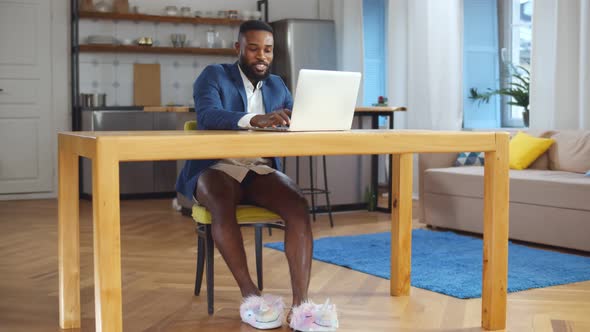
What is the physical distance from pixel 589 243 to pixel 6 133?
514 cm

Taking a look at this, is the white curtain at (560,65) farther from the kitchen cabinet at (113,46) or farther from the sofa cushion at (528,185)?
the kitchen cabinet at (113,46)

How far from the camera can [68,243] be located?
9.59 ft

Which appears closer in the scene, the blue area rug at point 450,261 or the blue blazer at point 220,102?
the blue blazer at point 220,102

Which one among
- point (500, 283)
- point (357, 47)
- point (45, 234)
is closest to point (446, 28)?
point (357, 47)

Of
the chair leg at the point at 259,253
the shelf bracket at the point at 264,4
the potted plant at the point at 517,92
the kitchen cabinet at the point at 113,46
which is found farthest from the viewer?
the shelf bracket at the point at 264,4

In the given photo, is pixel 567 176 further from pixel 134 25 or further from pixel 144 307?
pixel 134 25

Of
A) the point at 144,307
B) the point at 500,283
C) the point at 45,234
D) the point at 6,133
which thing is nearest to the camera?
the point at 500,283

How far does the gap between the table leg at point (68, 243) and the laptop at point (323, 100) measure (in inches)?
31.0

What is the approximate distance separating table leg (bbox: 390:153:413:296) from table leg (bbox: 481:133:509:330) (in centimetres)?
54

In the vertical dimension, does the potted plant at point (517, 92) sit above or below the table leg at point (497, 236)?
above

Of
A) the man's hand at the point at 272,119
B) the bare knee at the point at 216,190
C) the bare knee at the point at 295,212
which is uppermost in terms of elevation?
the man's hand at the point at 272,119

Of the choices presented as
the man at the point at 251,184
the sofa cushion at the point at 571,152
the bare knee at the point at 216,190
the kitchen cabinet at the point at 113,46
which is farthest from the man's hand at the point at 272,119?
the kitchen cabinet at the point at 113,46

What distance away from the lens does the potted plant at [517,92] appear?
648 cm

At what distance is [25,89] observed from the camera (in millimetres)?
7387
